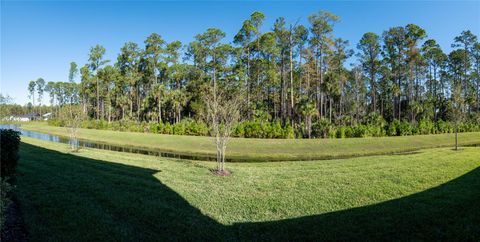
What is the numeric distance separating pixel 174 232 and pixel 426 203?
20.2ft

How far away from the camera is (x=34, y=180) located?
9.12 meters

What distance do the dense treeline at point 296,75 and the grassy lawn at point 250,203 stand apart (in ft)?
73.2

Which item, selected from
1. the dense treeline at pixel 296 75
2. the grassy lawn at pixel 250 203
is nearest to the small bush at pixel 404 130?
the dense treeline at pixel 296 75

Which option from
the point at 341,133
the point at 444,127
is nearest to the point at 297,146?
the point at 341,133

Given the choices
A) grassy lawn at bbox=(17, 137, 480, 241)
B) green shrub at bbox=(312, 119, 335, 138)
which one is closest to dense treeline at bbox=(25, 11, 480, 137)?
green shrub at bbox=(312, 119, 335, 138)

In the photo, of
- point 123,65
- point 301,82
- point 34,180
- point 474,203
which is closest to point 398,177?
point 474,203

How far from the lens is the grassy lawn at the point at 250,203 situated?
5.55 metres

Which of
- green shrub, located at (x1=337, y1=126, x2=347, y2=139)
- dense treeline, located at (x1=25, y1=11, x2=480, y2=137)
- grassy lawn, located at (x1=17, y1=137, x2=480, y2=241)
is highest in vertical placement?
dense treeline, located at (x1=25, y1=11, x2=480, y2=137)

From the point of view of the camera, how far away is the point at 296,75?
5556 cm

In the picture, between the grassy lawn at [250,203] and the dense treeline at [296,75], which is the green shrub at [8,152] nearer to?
the grassy lawn at [250,203]

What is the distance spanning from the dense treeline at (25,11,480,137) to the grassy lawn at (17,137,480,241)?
73.2ft

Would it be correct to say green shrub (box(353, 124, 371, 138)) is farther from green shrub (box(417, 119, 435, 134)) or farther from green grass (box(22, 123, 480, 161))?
green shrub (box(417, 119, 435, 134))

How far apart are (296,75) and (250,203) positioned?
50.2 m

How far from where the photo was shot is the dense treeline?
4441 cm
